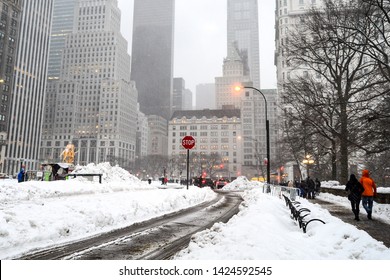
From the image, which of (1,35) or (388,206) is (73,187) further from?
(1,35)

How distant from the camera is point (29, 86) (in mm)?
142875

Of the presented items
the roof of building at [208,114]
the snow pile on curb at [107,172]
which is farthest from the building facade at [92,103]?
the snow pile on curb at [107,172]

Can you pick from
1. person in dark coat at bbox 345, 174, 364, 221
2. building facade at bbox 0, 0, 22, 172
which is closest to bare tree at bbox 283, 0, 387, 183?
person in dark coat at bbox 345, 174, 364, 221

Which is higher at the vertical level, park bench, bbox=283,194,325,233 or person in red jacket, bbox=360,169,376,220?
person in red jacket, bbox=360,169,376,220

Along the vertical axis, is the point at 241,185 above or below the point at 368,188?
below

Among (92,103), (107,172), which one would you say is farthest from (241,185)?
(92,103)

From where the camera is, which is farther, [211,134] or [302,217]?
[211,134]

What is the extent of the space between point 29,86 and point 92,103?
4505 centimetres

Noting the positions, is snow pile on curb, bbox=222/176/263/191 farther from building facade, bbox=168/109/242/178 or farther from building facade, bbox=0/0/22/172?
building facade, bbox=168/109/242/178

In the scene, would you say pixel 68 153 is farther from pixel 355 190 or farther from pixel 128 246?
pixel 128 246

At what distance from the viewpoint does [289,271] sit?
3834mm

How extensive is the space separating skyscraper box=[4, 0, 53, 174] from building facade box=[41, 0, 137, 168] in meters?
29.6

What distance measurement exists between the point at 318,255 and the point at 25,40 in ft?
550

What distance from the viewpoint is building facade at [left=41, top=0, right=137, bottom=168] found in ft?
571
